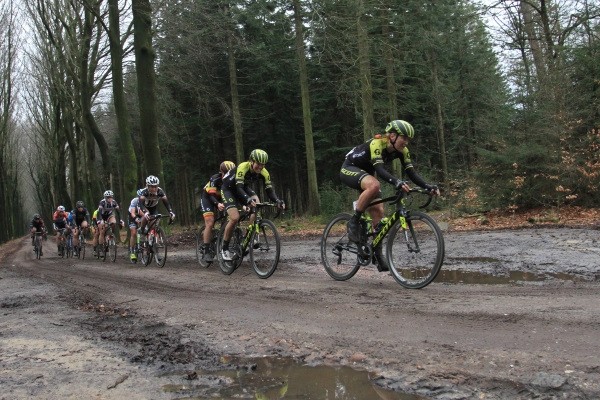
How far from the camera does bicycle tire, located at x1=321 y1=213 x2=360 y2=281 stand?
23.1ft

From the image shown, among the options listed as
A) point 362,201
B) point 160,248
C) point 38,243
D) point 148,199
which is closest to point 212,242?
point 160,248

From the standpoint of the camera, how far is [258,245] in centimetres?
866

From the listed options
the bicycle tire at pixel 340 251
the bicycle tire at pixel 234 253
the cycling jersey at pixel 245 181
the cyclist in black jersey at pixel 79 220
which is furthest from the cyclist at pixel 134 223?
the bicycle tire at pixel 340 251

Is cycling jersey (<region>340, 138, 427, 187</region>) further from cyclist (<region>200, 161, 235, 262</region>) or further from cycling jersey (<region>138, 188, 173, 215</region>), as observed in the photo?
cycling jersey (<region>138, 188, 173, 215</region>)

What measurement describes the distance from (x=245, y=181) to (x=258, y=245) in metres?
1.18

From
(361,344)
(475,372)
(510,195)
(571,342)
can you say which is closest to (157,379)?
(361,344)

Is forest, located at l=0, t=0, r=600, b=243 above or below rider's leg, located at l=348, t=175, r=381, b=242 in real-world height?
above

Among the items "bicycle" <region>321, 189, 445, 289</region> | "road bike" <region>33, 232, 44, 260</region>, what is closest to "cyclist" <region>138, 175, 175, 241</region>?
"bicycle" <region>321, 189, 445, 289</region>

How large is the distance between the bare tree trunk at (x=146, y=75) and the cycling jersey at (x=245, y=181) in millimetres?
9148

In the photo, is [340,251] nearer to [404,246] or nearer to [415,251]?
[404,246]

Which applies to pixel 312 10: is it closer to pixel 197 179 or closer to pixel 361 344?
pixel 361 344

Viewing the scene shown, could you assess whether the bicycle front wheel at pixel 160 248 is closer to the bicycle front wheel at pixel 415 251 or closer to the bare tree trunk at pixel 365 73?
the bicycle front wheel at pixel 415 251

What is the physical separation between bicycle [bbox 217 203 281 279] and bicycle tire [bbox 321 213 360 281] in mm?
951

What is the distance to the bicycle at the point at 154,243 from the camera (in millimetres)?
12305
